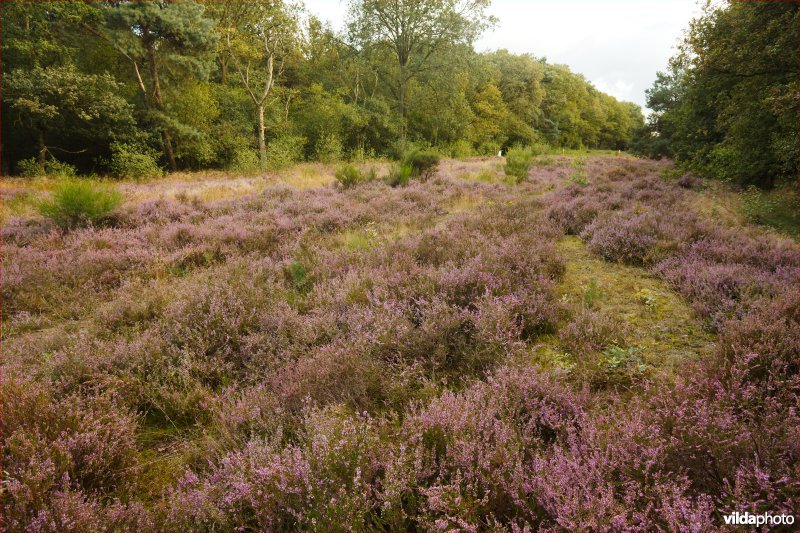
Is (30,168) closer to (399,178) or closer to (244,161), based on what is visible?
(244,161)

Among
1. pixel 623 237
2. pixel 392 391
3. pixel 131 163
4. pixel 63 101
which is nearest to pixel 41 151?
pixel 63 101

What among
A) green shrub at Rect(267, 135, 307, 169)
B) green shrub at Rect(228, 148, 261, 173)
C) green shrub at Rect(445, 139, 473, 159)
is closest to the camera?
green shrub at Rect(228, 148, 261, 173)

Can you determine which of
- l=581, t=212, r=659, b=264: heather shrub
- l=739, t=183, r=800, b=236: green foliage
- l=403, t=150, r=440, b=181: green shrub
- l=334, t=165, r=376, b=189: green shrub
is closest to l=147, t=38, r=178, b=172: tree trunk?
l=334, t=165, r=376, b=189: green shrub

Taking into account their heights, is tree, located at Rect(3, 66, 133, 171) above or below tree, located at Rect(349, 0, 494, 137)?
below

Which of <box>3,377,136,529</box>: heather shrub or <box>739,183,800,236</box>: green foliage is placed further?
<box>739,183,800,236</box>: green foliage

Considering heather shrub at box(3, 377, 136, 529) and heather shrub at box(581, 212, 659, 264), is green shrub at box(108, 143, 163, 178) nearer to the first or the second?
heather shrub at box(3, 377, 136, 529)

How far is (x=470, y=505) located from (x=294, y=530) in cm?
86

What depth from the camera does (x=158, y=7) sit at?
17.6 metres

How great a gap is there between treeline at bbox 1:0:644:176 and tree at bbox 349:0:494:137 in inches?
3.6

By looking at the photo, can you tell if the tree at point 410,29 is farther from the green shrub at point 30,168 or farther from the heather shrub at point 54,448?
the heather shrub at point 54,448

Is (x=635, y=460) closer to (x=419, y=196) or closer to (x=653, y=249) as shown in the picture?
(x=653, y=249)

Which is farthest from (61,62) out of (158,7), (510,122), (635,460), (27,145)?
(510,122)

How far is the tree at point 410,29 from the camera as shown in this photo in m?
28.1

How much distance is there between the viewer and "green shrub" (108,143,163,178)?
18969 mm
